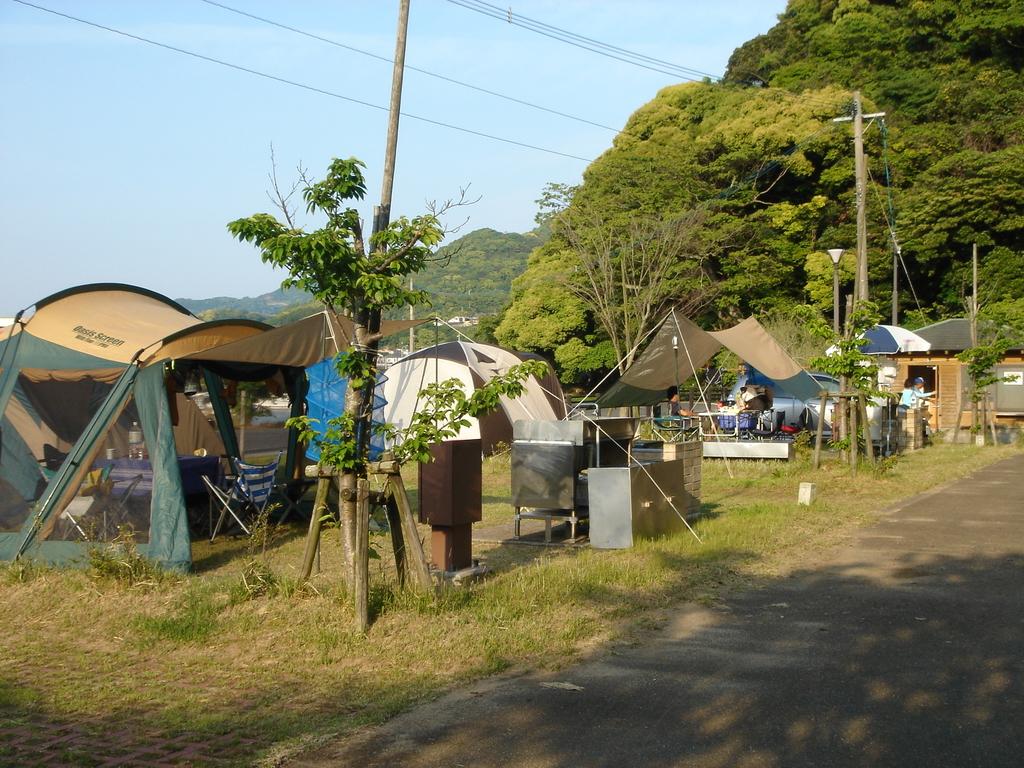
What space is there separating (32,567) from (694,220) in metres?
26.9

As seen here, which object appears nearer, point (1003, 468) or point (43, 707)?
point (43, 707)

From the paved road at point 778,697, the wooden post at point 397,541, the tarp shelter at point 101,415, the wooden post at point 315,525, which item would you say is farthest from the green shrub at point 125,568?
the paved road at point 778,697

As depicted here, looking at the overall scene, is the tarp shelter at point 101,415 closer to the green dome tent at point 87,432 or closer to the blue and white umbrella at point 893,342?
the green dome tent at point 87,432

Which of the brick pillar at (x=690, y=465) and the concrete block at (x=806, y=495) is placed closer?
the brick pillar at (x=690, y=465)

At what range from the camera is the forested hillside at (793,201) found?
33781 mm

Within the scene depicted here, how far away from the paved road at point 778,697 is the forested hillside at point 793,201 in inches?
978

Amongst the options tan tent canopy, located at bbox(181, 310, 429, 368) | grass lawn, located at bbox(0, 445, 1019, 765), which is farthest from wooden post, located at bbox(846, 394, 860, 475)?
tan tent canopy, located at bbox(181, 310, 429, 368)

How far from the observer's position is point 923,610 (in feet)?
23.3

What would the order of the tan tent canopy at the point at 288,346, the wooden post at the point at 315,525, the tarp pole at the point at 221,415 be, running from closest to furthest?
the wooden post at the point at 315,525
the tan tent canopy at the point at 288,346
the tarp pole at the point at 221,415

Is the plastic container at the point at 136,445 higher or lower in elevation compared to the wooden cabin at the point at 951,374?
lower

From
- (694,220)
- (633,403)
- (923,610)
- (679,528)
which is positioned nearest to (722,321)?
(694,220)

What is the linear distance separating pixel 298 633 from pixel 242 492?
4322 mm

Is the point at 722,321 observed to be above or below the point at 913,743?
above

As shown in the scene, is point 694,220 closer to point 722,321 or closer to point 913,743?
point 722,321
